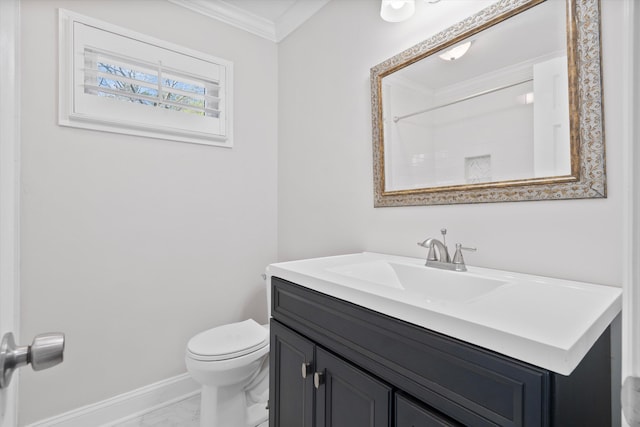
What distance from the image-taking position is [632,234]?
0.97 feet

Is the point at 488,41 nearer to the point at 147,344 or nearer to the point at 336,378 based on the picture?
the point at 336,378

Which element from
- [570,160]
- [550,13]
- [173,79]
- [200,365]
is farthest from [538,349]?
[173,79]

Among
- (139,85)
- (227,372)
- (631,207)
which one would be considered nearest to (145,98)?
(139,85)

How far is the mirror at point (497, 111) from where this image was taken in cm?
91

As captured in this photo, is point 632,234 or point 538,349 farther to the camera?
point 538,349

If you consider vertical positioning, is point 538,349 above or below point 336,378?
above

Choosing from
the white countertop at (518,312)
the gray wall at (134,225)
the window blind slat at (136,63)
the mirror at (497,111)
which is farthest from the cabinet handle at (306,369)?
the window blind slat at (136,63)

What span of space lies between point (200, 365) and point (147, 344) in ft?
1.92

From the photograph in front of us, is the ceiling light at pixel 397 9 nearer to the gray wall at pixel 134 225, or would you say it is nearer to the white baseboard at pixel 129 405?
the gray wall at pixel 134 225

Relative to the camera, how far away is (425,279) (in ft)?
3.74

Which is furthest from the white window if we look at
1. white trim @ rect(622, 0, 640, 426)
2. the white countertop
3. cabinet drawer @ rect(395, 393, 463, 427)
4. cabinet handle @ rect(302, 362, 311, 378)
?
white trim @ rect(622, 0, 640, 426)

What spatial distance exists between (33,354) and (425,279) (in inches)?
42.3

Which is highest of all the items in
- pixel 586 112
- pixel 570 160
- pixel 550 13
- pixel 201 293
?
pixel 550 13

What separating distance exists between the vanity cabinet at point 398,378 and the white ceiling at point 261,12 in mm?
1773
